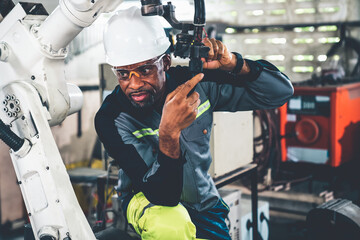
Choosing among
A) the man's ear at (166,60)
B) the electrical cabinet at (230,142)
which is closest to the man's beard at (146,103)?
the man's ear at (166,60)

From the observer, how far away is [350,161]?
16.0 feet

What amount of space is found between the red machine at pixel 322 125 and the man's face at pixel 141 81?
114 inches

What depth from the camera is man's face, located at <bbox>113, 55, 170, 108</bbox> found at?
206 centimetres

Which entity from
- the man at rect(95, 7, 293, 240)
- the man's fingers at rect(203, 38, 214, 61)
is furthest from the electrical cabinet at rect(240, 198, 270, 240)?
the man's fingers at rect(203, 38, 214, 61)

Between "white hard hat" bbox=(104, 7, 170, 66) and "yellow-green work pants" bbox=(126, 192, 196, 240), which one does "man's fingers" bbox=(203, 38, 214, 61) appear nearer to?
"white hard hat" bbox=(104, 7, 170, 66)

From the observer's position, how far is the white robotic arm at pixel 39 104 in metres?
1.85

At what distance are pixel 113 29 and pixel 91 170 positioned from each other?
3.33 m

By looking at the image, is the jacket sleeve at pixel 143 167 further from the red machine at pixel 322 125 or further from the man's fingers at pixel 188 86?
the red machine at pixel 322 125

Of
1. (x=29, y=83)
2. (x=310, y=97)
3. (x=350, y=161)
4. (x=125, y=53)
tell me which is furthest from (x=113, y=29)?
(x=350, y=161)

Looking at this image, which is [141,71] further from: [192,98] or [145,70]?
[192,98]

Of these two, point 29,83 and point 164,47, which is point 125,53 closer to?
point 164,47

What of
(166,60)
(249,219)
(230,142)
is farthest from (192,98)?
(249,219)

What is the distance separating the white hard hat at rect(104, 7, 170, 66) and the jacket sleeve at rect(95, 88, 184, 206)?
27cm

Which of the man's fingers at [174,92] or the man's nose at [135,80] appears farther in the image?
the man's nose at [135,80]
